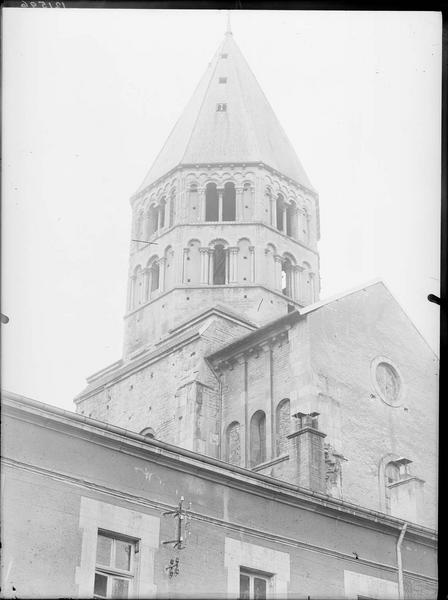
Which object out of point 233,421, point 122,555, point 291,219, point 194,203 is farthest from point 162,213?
point 122,555

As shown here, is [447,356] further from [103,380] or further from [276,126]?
[276,126]

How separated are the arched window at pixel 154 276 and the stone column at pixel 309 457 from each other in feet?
51.5

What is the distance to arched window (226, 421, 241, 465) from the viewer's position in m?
34.0

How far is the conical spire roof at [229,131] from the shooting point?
1689 inches

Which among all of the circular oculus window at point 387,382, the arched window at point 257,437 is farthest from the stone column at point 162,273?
the circular oculus window at point 387,382

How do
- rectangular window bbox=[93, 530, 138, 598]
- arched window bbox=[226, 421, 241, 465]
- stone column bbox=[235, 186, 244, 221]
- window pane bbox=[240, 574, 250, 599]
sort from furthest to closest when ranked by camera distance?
stone column bbox=[235, 186, 244, 221]
arched window bbox=[226, 421, 241, 465]
window pane bbox=[240, 574, 250, 599]
rectangular window bbox=[93, 530, 138, 598]

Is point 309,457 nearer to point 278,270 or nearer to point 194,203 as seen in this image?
point 278,270

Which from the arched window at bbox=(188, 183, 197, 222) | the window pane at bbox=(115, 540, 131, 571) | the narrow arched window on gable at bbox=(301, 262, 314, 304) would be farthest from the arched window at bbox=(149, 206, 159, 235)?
the window pane at bbox=(115, 540, 131, 571)

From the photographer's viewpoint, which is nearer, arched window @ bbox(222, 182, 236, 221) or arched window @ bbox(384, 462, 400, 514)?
arched window @ bbox(384, 462, 400, 514)

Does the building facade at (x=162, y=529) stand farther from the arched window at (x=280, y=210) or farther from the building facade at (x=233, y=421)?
the arched window at (x=280, y=210)

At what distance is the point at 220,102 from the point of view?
1778 inches

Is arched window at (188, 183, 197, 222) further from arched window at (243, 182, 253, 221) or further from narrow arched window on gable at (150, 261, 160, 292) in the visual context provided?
narrow arched window on gable at (150, 261, 160, 292)

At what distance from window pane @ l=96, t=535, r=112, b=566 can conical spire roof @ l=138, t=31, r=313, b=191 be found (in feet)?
90.3

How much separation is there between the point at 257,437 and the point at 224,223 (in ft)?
36.1
